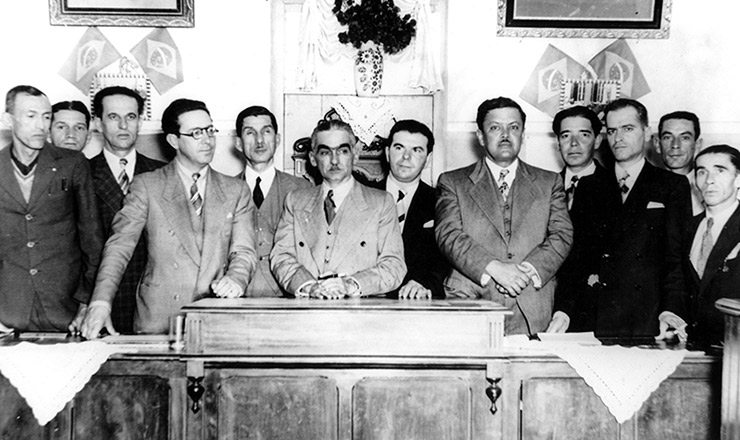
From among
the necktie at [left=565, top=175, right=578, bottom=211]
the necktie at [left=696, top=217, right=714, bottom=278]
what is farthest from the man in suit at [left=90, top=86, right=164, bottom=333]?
the necktie at [left=696, top=217, right=714, bottom=278]

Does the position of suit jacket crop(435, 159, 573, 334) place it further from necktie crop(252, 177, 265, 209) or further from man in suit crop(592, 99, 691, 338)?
necktie crop(252, 177, 265, 209)

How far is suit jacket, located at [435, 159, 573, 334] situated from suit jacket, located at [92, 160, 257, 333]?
1.13 meters

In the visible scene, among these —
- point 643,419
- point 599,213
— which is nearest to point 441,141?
point 599,213

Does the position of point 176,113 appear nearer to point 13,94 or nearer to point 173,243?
point 173,243

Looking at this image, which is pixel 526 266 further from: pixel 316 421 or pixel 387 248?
pixel 316 421

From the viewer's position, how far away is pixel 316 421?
2.96 m

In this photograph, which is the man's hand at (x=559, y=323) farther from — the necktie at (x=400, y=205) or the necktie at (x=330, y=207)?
the necktie at (x=330, y=207)

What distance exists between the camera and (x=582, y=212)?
13.7ft

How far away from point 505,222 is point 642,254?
0.82 metres

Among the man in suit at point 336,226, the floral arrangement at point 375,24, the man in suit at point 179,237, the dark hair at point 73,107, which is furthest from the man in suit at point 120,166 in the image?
the floral arrangement at point 375,24

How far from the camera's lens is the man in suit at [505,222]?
12.3 ft

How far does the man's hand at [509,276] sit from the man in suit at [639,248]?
0.67m

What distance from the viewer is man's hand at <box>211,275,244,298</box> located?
3312mm

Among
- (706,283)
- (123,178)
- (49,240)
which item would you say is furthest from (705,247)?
(49,240)
